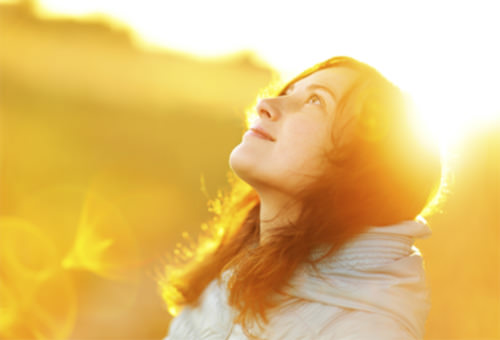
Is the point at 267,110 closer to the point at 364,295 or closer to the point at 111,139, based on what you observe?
the point at 364,295

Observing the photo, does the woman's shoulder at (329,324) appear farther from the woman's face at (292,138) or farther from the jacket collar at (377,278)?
the woman's face at (292,138)

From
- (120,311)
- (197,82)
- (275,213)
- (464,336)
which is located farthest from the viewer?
(197,82)

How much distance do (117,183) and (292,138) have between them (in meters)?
5.59

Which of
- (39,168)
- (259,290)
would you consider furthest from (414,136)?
(39,168)

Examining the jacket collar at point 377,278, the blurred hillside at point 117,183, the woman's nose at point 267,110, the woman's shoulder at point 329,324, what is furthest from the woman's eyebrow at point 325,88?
the blurred hillside at point 117,183

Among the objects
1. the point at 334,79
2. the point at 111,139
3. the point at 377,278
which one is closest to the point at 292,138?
the point at 334,79

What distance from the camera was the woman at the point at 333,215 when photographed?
1.14m

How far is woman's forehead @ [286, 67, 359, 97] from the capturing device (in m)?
1.30

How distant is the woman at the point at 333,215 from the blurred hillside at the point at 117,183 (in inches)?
104

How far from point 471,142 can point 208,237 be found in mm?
3000

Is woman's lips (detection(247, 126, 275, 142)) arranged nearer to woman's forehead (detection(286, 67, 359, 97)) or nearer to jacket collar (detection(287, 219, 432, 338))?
woman's forehead (detection(286, 67, 359, 97))

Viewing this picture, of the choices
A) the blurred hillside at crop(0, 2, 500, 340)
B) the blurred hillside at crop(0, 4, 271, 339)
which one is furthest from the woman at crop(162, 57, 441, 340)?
the blurred hillside at crop(0, 4, 271, 339)

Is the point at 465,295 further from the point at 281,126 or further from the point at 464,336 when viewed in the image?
the point at 281,126

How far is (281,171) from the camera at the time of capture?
122 centimetres
